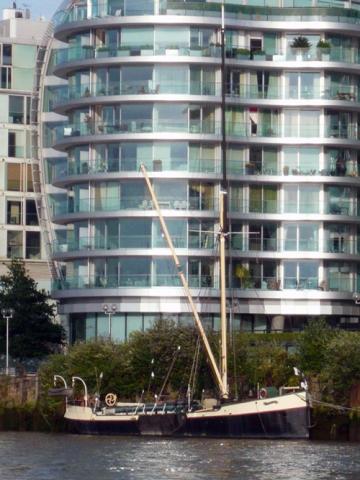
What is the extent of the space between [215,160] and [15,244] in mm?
36608

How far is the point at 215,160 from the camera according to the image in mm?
156000

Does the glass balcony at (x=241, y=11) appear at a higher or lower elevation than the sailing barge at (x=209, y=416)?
higher

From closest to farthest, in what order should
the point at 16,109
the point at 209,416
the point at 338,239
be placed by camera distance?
the point at 209,416
the point at 338,239
the point at 16,109

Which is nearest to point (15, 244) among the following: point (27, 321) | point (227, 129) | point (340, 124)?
point (27, 321)

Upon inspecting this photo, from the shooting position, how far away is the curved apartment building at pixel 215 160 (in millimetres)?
154750

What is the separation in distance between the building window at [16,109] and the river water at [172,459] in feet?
204

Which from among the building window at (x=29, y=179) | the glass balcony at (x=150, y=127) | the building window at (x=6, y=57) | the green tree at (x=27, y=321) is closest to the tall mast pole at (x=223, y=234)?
the glass balcony at (x=150, y=127)

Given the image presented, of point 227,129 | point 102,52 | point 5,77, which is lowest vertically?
point 227,129

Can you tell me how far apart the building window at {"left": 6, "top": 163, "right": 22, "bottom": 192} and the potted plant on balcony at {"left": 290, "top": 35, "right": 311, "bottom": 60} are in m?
37.8

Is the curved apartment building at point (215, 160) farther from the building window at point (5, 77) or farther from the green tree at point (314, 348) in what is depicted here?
the building window at point (5, 77)

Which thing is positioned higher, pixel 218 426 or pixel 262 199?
pixel 262 199

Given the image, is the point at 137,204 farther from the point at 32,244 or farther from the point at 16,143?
the point at 32,244

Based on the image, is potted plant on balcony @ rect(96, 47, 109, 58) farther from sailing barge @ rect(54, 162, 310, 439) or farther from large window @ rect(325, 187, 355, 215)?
sailing barge @ rect(54, 162, 310, 439)

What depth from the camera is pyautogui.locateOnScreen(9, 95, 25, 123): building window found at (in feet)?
615
